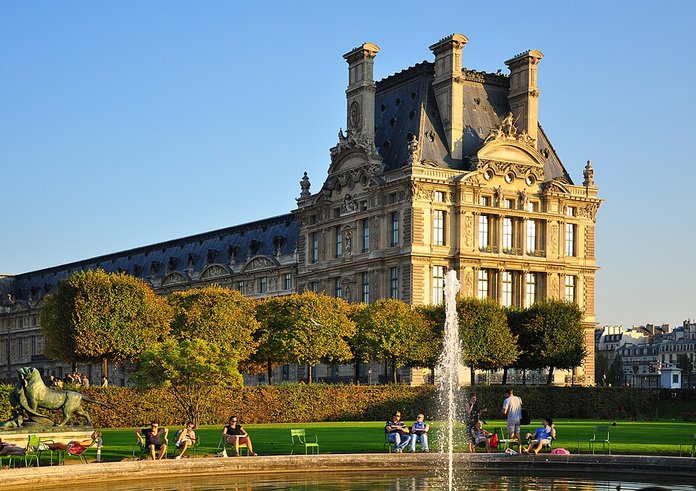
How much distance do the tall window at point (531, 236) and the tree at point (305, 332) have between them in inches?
756

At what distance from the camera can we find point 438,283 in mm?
76688

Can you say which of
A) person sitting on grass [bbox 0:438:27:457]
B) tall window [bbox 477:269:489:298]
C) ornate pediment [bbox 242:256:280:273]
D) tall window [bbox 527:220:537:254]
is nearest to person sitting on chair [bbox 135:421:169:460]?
person sitting on grass [bbox 0:438:27:457]

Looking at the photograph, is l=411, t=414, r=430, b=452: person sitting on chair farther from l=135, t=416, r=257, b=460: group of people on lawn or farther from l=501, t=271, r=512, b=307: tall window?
l=501, t=271, r=512, b=307: tall window

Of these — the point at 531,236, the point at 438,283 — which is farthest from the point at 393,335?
the point at 531,236

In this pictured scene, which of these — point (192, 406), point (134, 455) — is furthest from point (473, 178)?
point (134, 455)

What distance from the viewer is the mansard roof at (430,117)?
78.9m

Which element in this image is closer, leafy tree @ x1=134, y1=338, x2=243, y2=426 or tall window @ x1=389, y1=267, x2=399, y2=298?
leafy tree @ x1=134, y1=338, x2=243, y2=426

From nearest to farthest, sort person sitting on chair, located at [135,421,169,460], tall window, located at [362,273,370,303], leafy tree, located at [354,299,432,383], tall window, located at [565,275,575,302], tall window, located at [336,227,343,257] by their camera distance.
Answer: person sitting on chair, located at [135,421,169,460] → leafy tree, located at [354,299,432,383] → tall window, located at [362,273,370,303] → tall window, located at [565,275,575,302] → tall window, located at [336,227,343,257]

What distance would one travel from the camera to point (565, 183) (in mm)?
82812

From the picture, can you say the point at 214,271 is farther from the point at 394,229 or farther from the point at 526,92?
the point at 526,92

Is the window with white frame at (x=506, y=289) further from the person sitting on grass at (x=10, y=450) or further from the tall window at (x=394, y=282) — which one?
the person sitting on grass at (x=10, y=450)

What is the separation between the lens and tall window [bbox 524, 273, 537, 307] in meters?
79.5

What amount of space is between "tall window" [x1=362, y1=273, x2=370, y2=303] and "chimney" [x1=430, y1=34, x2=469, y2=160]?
953 cm

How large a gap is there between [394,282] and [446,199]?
6111 mm
